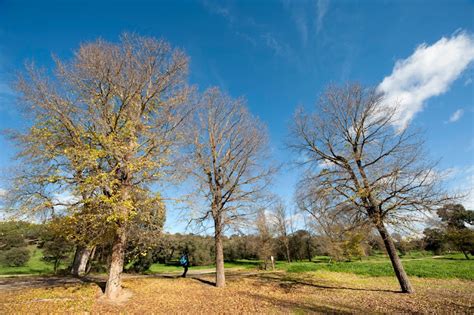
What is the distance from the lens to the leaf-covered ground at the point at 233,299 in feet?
24.5

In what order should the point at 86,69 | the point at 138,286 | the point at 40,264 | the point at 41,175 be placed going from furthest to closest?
1. the point at 40,264
2. the point at 138,286
3. the point at 86,69
4. the point at 41,175

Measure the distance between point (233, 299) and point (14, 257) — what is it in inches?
1112

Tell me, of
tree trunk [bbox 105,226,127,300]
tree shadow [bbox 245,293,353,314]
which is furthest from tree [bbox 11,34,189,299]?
tree shadow [bbox 245,293,353,314]

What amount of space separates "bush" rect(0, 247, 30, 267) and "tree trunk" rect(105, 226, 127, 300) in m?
24.7

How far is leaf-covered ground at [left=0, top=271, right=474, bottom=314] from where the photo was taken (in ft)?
24.5

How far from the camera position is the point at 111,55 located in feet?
33.0

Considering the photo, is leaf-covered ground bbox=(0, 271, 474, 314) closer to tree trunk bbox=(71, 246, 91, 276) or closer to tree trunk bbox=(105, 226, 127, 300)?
tree trunk bbox=(105, 226, 127, 300)

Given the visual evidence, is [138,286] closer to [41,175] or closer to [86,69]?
[41,175]

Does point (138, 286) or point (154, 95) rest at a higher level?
point (154, 95)

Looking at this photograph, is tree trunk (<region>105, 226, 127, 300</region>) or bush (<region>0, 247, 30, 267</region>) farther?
bush (<region>0, 247, 30, 267</region>)

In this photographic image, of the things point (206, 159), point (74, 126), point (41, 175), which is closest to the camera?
point (41, 175)

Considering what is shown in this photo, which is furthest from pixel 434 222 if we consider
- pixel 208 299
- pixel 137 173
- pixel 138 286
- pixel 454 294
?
pixel 138 286

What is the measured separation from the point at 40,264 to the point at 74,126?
28.2 metres

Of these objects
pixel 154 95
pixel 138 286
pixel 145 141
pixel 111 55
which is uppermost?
pixel 111 55
